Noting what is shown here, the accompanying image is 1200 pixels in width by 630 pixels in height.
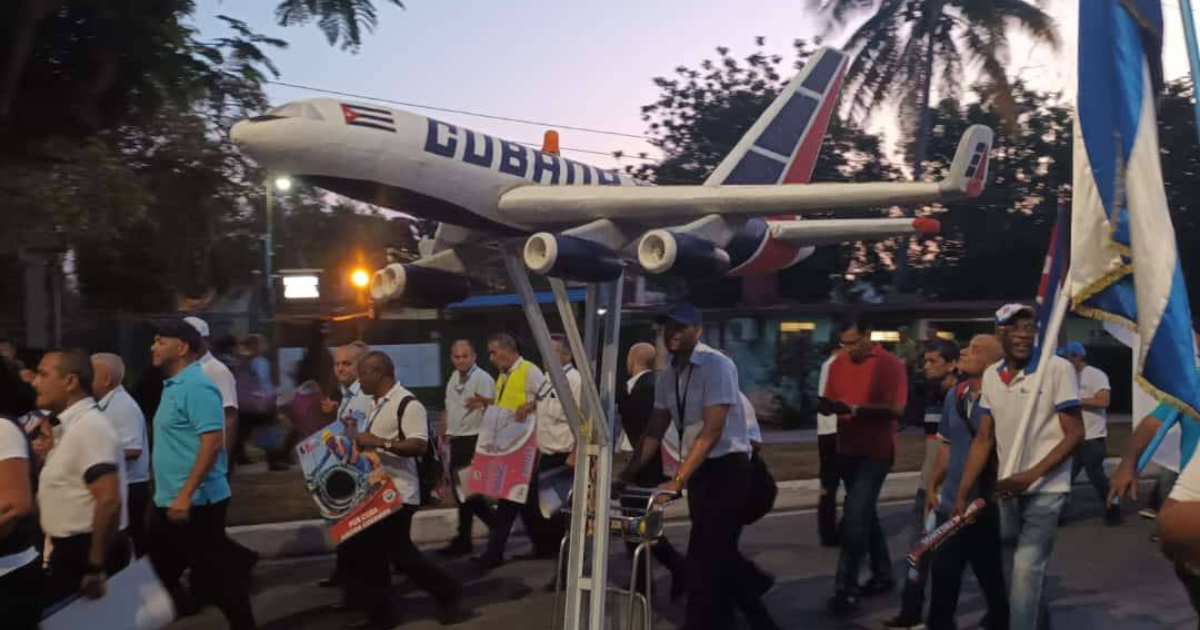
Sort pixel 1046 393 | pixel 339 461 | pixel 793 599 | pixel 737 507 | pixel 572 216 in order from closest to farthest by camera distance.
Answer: pixel 572 216, pixel 1046 393, pixel 737 507, pixel 339 461, pixel 793 599

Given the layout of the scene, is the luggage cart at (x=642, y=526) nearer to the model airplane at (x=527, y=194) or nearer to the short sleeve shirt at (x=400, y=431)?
the model airplane at (x=527, y=194)

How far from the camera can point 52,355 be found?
5047 millimetres

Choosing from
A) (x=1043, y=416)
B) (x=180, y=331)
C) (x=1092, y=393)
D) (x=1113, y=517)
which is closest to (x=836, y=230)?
(x=1043, y=416)

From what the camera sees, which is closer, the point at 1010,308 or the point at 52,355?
the point at 52,355

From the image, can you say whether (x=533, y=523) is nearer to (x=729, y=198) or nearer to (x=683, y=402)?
(x=683, y=402)

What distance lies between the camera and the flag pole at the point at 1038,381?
17.0 feet

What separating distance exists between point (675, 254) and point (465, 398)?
5007 mm

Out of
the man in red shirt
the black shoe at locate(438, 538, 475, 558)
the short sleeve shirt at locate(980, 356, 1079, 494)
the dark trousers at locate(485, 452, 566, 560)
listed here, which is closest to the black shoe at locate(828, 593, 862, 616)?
A: the man in red shirt

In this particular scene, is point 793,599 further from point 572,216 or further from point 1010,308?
point 572,216

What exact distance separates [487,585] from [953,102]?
70.3 ft

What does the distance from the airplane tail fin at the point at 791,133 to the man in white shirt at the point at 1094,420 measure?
415 cm

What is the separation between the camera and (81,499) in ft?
15.7

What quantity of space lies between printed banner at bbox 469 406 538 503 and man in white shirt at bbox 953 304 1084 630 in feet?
12.5

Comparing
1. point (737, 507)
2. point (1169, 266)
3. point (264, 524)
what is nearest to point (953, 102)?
point (264, 524)
